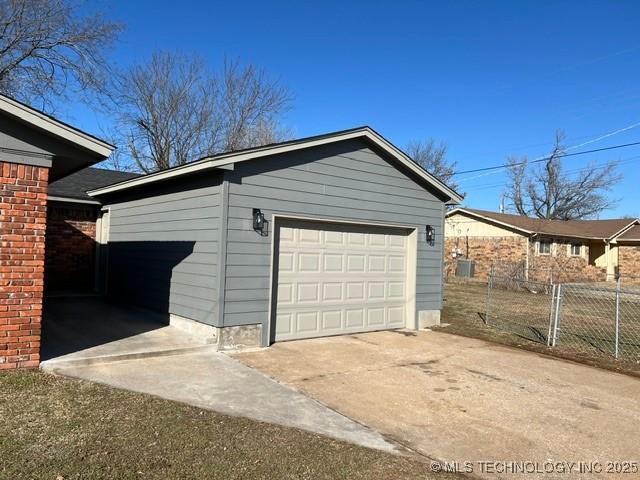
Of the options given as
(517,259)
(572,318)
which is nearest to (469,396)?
(572,318)

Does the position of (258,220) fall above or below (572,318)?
above

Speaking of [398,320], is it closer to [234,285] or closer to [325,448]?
[234,285]

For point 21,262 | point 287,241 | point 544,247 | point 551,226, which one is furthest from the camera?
point 551,226

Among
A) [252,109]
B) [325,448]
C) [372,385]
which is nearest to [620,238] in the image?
[252,109]

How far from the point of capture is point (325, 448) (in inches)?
159

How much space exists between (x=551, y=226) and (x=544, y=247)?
2.01m

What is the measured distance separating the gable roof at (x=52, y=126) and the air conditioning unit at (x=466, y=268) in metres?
22.3

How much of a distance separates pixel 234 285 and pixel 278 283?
91 centimetres

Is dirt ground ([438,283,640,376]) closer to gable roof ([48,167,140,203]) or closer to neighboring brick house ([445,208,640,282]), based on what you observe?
neighboring brick house ([445,208,640,282])

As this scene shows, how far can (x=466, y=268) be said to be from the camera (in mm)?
25938

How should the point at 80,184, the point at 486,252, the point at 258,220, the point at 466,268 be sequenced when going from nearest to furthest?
1. the point at 258,220
2. the point at 80,184
3. the point at 466,268
4. the point at 486,252

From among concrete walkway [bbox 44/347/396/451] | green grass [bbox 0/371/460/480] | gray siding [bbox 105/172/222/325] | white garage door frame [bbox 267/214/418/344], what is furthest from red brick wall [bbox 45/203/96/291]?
green grass [bbox 0/371/460/480]

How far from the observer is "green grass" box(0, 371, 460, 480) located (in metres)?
3.51

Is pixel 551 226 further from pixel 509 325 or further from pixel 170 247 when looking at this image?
pixel 170 247
